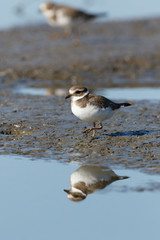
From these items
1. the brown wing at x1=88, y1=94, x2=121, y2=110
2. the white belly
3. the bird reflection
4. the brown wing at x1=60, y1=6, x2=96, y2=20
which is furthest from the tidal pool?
the brown wing at x1=60, y1=6, x2=96, y2=20

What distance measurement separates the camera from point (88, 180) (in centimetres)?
638

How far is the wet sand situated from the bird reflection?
32 cm

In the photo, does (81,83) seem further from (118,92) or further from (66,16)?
(66,16)

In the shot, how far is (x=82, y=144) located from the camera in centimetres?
784

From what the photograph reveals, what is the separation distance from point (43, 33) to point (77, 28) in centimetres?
133

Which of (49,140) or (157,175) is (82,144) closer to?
(49,140)

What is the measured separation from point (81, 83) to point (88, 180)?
758 cm

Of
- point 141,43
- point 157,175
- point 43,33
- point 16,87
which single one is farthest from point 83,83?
point 157,175

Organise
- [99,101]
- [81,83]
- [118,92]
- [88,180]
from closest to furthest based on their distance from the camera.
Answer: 1. [88,180]
2. [99,101]
3. [118,92]
4. [81,83]

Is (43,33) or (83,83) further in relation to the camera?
(43,33)

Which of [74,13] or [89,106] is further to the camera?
[74,13]

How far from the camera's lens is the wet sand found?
7.61m

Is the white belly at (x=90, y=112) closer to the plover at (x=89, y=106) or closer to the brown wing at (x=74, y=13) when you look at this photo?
the plover at (x=89, y=106)

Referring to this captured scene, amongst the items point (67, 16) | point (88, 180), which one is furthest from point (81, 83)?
point (88, 180)
